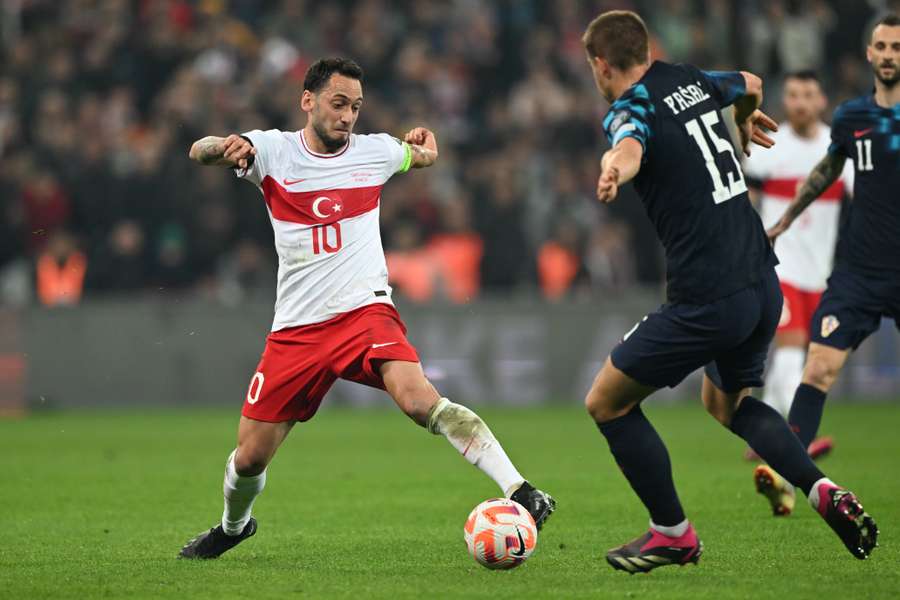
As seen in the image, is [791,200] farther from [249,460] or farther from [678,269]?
[249,460]

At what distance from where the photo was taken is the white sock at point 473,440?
6.77 meters

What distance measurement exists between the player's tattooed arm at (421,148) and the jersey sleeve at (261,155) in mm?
Answer: 739

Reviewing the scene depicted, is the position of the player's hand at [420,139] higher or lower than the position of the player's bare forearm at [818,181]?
higher

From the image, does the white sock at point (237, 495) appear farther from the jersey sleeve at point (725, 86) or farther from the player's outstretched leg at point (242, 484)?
the jersey sleeve at point (725, 86)


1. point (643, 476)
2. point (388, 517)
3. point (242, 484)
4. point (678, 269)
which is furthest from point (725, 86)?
point (388, 517)

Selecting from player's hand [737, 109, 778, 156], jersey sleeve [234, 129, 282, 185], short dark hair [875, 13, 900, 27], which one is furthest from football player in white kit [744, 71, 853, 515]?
jersey sleeve [234, 129, 282, 185]

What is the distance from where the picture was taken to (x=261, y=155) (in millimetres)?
7301

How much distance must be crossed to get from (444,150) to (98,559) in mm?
12650

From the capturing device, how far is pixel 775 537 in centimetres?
764

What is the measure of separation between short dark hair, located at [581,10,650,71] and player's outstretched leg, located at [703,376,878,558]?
1.57 m

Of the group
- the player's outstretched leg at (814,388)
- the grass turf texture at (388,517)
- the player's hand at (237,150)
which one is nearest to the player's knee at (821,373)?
the player's outstretched leg at (814,388)

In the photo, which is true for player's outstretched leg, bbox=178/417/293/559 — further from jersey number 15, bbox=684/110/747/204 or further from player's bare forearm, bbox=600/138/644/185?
jersey number 15, bbox=684/110/747/204

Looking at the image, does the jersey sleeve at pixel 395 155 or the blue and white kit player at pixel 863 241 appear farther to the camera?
the blue and white kit player at pixel 863 241

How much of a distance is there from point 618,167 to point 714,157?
687mm
